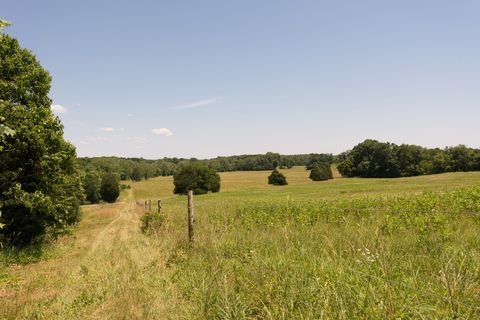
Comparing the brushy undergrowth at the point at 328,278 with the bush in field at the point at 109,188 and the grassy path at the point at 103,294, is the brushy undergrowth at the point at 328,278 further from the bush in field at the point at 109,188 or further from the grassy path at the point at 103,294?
the bush in field at the point at 109,188

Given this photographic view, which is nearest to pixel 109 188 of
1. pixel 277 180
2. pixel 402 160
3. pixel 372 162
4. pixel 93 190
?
pixel 93 190

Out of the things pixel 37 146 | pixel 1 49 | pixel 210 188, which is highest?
pixel 1 49

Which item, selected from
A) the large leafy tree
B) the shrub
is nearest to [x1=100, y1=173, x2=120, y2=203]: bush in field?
the large leafy tree

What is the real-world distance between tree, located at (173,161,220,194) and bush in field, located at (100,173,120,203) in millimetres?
16483

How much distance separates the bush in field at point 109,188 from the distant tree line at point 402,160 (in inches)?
2503

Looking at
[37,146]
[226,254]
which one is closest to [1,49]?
[37,146]

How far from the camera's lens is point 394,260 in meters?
5.42

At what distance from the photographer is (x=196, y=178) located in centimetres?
9138

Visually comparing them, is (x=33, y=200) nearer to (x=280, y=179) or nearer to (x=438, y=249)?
(x=438, y=249)

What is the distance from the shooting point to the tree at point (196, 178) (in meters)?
91.1

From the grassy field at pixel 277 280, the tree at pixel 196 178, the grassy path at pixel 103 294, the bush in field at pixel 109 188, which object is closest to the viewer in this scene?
the grassy field at pixel 277 280

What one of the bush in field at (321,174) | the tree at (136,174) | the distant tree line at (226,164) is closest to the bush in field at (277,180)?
the bush in field at (321,174)

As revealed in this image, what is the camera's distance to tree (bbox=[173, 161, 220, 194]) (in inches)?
3588

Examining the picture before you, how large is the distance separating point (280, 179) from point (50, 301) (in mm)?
89453
